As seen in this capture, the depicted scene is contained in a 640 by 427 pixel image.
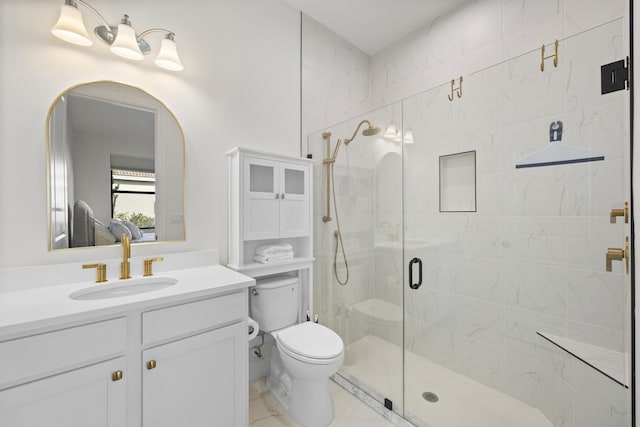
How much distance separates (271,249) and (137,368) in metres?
0.97

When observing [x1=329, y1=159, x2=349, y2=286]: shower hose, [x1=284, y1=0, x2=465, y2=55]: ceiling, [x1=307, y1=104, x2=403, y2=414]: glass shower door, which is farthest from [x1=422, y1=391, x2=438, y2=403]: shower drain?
[x1=284, y1=0, x2=465, y2=55]: ceiling

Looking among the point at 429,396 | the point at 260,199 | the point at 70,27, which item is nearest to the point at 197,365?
the point at 260,199

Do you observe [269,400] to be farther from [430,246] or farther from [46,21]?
[46,21]

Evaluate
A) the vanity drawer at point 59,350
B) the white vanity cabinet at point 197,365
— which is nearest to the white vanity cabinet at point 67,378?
the vanity drawer at point 59,350

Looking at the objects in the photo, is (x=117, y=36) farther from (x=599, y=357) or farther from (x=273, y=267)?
(x=599, y=357)

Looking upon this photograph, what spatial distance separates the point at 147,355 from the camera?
115cm

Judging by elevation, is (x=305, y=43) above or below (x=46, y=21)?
above

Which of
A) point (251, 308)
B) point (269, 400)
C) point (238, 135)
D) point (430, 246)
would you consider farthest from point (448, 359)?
point (238, 135)

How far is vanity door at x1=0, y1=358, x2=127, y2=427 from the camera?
922 mm

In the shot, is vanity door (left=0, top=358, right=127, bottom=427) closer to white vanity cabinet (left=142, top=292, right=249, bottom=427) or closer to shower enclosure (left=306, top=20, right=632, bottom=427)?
white vanity cabinet (left=142, top=292, right=249, bottom=427)

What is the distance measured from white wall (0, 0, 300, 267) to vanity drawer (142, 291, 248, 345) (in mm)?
559

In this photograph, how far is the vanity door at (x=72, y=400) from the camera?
0.92 meters

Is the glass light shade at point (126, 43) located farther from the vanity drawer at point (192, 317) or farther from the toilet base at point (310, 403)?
the toilet base at point (310, 403)

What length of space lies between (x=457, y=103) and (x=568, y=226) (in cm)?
95
